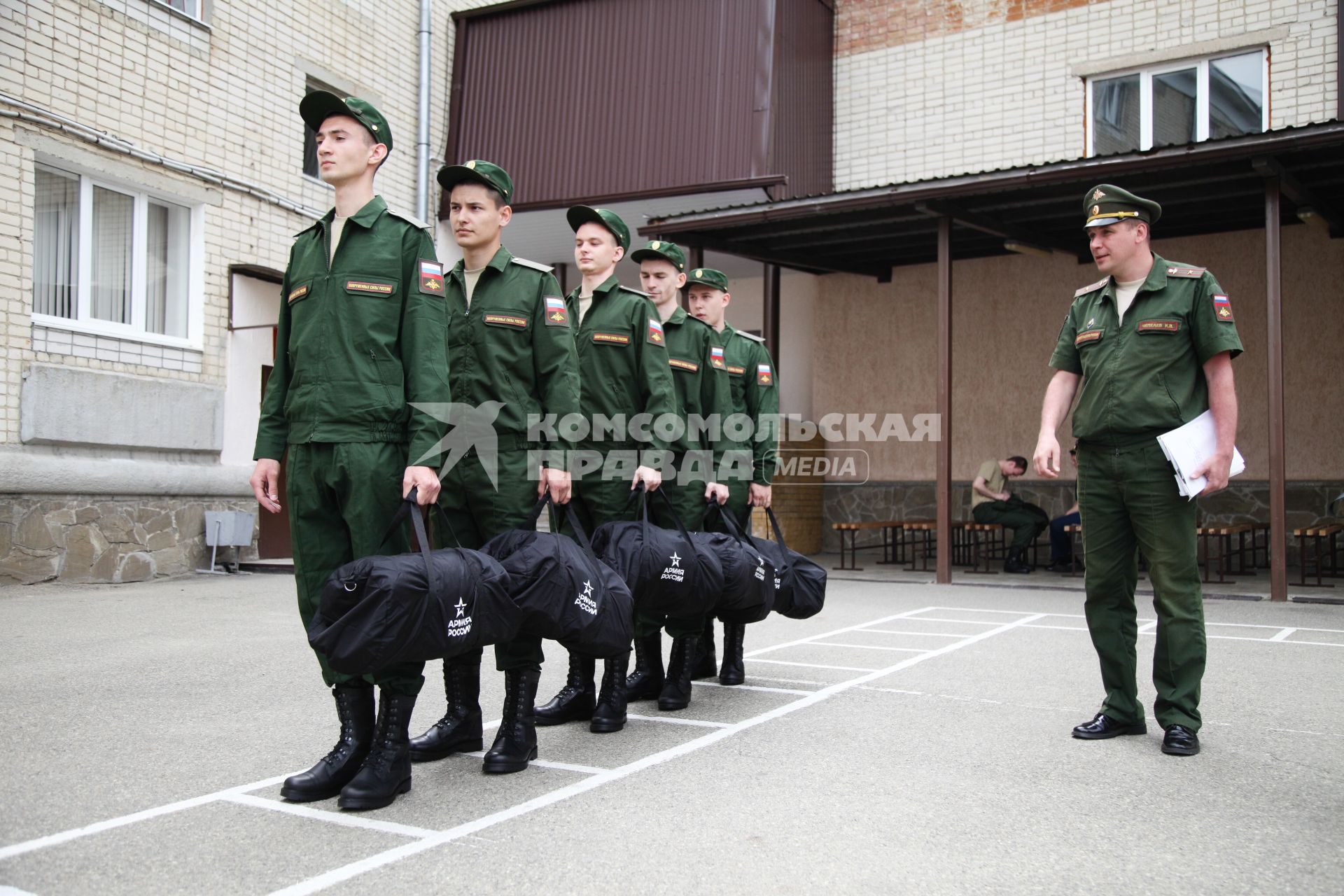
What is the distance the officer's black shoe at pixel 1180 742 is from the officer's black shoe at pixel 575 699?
7.25ft

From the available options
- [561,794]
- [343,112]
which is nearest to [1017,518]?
[561,794]

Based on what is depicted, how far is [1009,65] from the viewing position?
14117mm

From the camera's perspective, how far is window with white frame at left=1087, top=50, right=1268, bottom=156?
1288 cm

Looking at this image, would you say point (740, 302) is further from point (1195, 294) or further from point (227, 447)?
point (1195, 294)

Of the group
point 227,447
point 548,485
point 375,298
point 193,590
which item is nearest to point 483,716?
point 548,485

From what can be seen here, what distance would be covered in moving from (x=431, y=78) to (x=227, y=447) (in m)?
6.00

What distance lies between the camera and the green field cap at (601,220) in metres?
4.77

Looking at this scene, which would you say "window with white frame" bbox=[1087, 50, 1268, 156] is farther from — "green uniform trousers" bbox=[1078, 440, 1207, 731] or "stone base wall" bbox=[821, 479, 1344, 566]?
"green uniform trousers" bbox=[1078, 440, 1207, 731]

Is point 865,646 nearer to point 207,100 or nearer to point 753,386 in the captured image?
point 753,386

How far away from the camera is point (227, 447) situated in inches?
458

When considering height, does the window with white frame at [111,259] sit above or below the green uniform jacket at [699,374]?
above

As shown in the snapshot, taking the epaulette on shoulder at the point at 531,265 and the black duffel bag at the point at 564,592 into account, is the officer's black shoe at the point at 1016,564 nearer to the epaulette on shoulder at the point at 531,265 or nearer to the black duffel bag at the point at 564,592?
the black duffel bag at the point at 564,592

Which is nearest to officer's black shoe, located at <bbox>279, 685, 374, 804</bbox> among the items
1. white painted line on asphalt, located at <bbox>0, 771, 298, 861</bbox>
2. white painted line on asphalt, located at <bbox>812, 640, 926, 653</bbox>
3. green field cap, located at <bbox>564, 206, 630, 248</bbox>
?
white painted line on asphalt, located at <bbox>0, 771, 298, 861</bbox>

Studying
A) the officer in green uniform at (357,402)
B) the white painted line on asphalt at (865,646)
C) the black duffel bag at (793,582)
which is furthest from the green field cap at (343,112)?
the white painted line on asphalt at (865,646)
